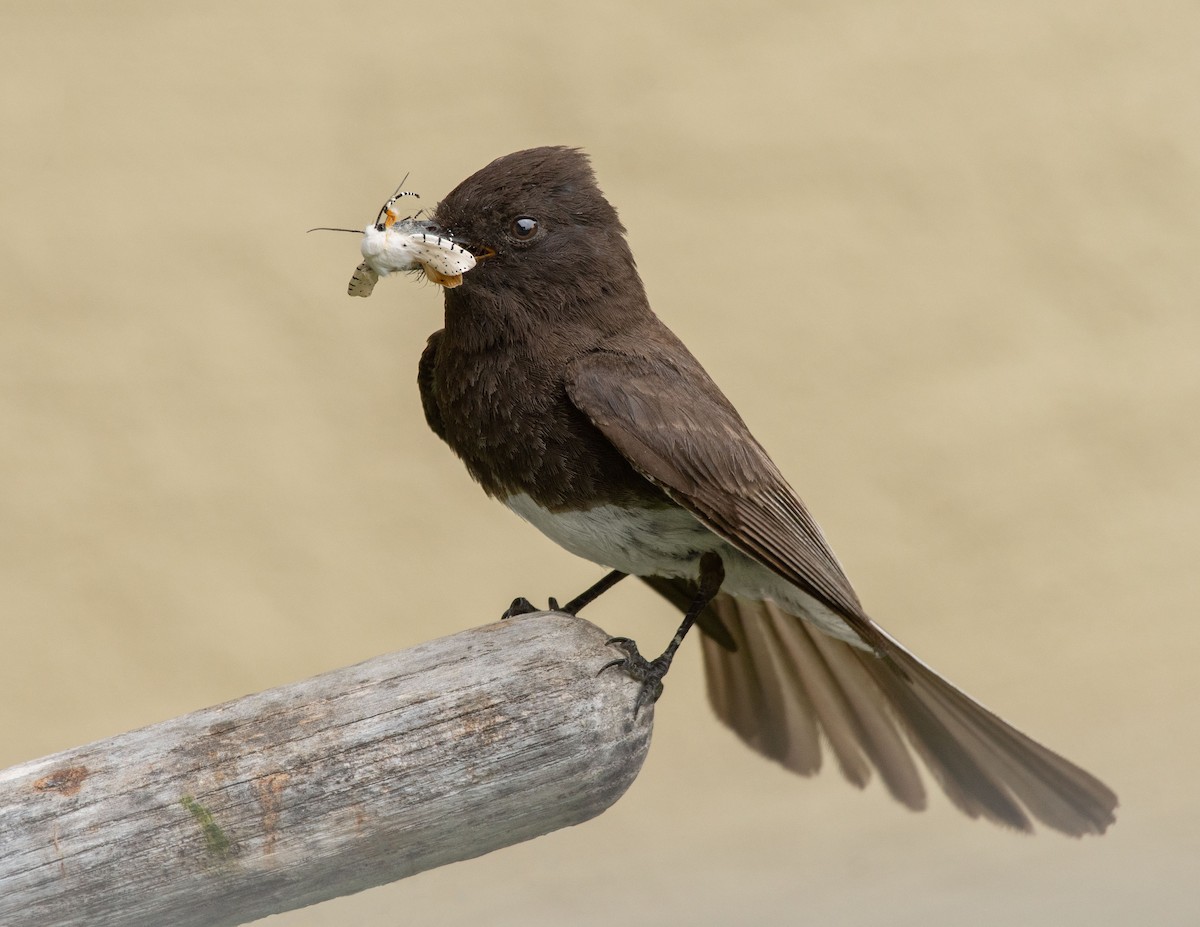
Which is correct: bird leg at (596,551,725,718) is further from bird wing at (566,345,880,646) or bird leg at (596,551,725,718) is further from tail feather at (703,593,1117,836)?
tail feather at (703,593,1117,836)

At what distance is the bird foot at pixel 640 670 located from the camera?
91.3 inches

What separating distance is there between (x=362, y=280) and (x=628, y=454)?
25.4 inches

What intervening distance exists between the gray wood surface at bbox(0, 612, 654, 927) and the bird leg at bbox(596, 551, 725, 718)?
49 mm

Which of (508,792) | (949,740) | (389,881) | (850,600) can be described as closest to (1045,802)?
(949,740)

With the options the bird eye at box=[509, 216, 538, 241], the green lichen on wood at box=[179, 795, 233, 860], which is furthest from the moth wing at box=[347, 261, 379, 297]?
the green lichen on wood at box=[179, 795, 233, 860]

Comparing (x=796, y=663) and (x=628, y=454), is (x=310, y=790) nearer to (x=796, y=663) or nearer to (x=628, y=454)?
(x=628, y=454)

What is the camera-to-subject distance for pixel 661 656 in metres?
2.45

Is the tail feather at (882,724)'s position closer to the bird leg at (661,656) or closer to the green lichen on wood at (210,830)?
the bird leg at (661,656)

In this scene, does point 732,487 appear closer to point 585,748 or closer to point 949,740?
point 585,748

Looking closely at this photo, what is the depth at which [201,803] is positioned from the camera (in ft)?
6.98

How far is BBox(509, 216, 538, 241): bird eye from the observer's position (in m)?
2.53

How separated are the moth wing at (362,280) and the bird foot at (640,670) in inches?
32.2

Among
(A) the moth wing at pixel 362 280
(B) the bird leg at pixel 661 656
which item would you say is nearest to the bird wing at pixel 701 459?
(B) the bird leg at pixel 661 656

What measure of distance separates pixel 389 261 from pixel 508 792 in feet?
3.20
